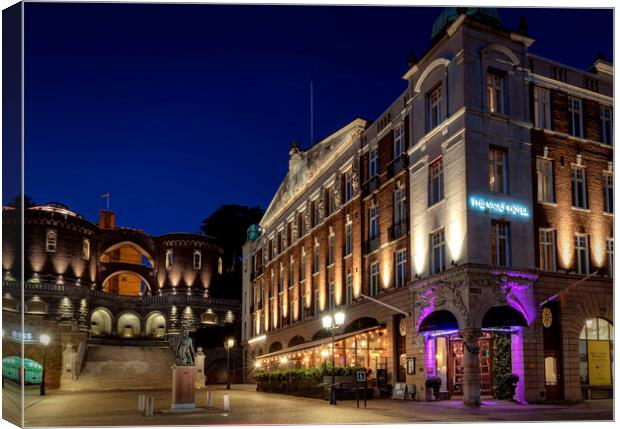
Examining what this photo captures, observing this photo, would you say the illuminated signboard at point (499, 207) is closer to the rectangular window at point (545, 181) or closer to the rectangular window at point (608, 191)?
the rectangular window at point (545, 181)

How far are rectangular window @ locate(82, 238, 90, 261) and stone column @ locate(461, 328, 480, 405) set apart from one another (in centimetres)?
6593

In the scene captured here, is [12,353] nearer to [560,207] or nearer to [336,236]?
[560,207]

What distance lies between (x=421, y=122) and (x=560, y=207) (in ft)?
24.9

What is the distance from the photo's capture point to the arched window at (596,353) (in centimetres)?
3309

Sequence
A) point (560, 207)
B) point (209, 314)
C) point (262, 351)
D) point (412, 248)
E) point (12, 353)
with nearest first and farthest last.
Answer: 1. point (12, 353)
2. point (560, 207)
3. point (412, 248)
4. point (262, 351)
5. point (209, 314)

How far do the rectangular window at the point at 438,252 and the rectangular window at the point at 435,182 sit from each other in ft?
5.17

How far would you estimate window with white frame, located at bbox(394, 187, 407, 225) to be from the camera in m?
37.8

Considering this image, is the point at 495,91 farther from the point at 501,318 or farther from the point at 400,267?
the point at 400,267

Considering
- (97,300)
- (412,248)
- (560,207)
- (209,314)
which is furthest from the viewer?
(209,314)

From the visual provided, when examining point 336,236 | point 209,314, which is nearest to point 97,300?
point 209,314

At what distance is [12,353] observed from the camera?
73.8 ft

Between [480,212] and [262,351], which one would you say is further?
[262,351]

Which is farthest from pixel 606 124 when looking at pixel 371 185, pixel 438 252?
pixel 371 185

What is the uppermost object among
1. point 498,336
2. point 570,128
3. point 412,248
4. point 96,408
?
point 570,128
